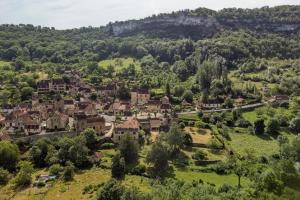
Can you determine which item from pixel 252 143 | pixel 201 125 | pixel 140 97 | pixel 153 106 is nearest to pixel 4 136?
pixel 153 106

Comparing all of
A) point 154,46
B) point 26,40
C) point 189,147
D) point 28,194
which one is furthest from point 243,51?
point 28,194

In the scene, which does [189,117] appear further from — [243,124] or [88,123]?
[88,123]

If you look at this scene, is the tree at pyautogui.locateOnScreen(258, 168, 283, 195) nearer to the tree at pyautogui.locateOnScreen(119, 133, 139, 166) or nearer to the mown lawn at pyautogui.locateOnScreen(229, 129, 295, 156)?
the mown lawn at pyautogui.locateOnScreen(229, 129, 295, 156)

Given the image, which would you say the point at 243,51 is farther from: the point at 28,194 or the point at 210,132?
the point at 28,194

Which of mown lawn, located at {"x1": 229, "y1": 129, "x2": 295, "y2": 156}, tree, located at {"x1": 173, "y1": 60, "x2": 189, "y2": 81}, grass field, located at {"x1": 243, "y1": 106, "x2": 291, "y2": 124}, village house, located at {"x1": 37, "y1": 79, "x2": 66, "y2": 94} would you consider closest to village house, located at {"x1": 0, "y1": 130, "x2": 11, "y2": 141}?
village house, located at {"x1": 37, "y1": 79, "x2": 66, "y2": 94}

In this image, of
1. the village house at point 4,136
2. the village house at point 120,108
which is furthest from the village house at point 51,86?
the village house at point 4,136
